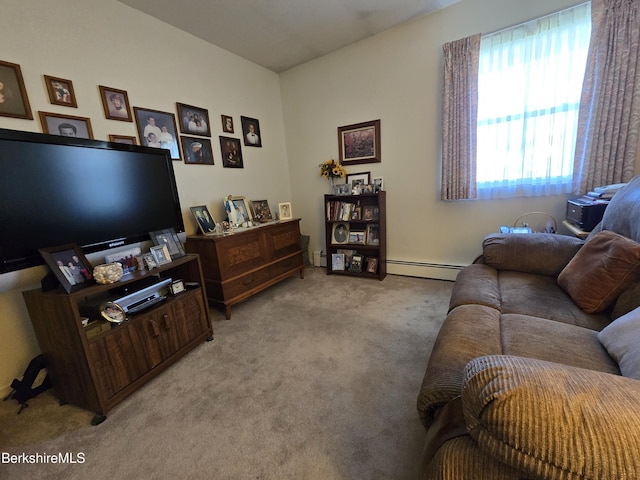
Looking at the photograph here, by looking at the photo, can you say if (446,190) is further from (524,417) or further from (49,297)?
(49,297)

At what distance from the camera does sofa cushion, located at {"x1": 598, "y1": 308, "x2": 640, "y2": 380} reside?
2.45 ft

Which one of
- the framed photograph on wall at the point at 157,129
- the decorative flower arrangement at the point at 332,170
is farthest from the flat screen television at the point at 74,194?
the decorative flower arrangement at the point at 332,170

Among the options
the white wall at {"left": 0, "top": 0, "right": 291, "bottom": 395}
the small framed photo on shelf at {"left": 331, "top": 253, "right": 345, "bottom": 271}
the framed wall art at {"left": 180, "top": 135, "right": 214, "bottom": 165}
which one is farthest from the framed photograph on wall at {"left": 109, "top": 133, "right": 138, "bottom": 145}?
the small framed photo on shelf at {"left": 331, "top": 253, "right": 345, "bottom": 271}

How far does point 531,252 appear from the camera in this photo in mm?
1677

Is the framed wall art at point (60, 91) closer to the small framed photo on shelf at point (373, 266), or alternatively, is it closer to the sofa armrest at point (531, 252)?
the small framed photo on shelf at point (373, 266)

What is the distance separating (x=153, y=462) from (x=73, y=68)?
7.78ft

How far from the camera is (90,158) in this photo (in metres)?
1.55

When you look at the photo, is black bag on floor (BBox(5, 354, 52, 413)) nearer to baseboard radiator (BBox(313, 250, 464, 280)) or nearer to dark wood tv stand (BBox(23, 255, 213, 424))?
dark wood tv stand (BBox(23, 255, 213, 424))

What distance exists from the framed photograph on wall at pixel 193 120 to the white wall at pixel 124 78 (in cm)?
6

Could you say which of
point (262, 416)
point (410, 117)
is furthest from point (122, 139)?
point (410, 117)

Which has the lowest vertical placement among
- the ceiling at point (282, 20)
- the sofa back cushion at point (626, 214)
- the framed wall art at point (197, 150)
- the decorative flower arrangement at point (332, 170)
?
the sofa back cushion at point (626, 214)

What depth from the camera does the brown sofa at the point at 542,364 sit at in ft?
1.55

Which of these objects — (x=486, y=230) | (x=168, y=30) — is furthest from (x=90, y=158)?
(x=486, y=230)

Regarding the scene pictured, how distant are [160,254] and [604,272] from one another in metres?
2.39
